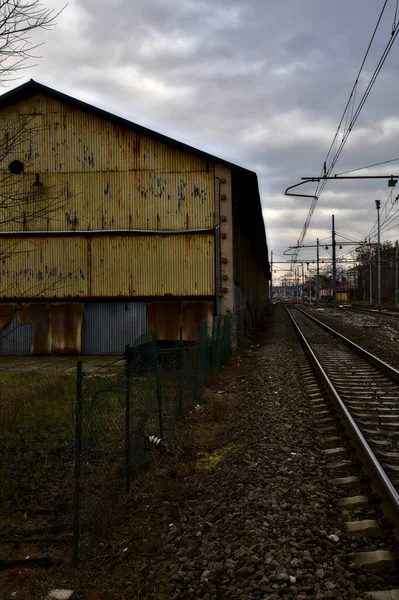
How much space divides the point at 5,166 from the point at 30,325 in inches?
224

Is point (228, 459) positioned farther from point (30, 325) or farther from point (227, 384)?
point (30, 325)

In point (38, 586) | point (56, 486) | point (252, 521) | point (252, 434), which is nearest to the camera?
point (38, 586)

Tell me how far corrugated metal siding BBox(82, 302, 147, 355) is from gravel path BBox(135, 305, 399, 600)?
34.8 ft

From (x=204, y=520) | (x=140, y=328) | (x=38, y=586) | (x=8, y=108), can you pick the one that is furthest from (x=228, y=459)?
(x=8, y=108)

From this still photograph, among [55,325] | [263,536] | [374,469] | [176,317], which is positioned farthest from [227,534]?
[55,325]

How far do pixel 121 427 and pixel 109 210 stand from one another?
1105 cm

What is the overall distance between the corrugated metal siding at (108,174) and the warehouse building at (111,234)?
0.04m

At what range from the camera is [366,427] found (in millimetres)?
7492

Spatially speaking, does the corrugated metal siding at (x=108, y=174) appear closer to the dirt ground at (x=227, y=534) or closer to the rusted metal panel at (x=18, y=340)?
the rusted metal panel at (x=18, y=340)

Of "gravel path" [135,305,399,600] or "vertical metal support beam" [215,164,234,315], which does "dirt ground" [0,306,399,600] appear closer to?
"gravel path" [135,305,399,600]

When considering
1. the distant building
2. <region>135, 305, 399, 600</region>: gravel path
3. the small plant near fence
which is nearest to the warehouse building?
the small plant near fence

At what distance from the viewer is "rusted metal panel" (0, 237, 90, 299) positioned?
1748 cm

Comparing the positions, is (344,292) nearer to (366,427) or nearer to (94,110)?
(94,110)

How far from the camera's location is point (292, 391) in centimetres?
1073
